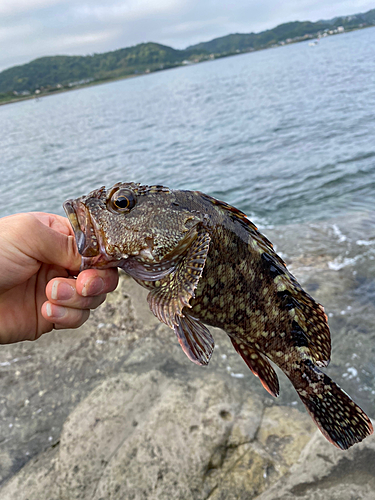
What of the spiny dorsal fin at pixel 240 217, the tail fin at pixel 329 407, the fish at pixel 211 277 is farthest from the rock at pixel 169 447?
the spiny dorsal fin at pixel 240 217

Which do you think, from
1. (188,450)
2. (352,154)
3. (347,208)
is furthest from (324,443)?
(352,154)

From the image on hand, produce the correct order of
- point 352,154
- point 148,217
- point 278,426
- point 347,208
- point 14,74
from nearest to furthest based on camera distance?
point 148,217
point 278,426
point 347,208
point 352,154
point 14,74

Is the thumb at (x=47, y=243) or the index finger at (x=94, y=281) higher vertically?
the thumb at (x=47, y=243)

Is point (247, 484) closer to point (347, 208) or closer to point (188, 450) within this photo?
point (188, 450)

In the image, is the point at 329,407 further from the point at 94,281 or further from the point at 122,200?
the point at 122,200

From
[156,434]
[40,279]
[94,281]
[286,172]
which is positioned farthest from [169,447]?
[286,172]

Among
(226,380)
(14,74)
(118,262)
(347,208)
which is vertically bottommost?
(347,208)

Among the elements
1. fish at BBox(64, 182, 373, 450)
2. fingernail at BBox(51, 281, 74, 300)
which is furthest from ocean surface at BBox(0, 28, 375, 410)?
fingernail at BBox(51, 281, 74, 300)

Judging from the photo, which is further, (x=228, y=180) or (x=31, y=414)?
(x=228, y=180)

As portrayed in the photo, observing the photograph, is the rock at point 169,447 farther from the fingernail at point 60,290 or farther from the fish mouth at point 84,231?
the fish mouth at point 84,231
